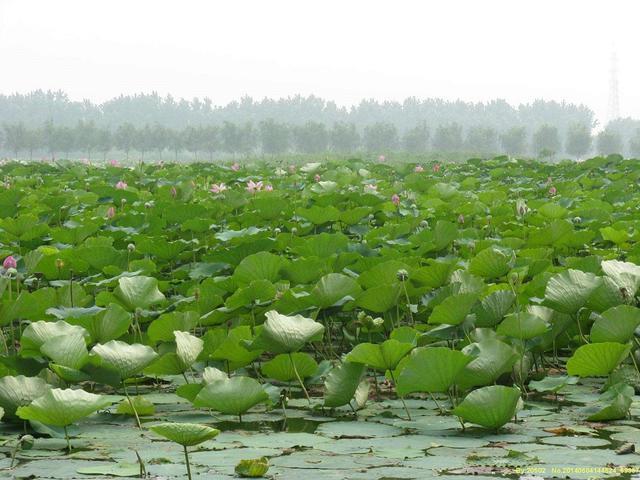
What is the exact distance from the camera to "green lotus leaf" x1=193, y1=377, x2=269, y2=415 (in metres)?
2.50

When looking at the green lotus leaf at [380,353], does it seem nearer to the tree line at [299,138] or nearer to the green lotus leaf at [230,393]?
the green lotus leaf at [230,393]

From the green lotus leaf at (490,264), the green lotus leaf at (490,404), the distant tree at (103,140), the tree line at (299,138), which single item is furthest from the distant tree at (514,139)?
the green lotus leaf at (490,404)

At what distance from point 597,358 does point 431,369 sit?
64 cm

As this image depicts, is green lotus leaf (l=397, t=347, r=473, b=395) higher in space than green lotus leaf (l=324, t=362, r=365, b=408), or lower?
higher

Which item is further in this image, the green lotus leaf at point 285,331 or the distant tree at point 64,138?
the distant tree at point 64,138

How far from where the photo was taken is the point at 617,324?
9.41ft

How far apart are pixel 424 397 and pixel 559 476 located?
3.44ft

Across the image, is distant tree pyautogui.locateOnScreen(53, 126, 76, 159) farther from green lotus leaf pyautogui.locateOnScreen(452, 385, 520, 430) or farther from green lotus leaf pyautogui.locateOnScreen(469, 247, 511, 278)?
green lotus leaf pyautogui.locateOnScreen(452, 385, 520, 430)

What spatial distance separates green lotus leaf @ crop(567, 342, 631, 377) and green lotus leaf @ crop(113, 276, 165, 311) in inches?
64.0

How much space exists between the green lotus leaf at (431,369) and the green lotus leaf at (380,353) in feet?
0.30

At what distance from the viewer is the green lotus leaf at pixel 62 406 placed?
2244 millimetres

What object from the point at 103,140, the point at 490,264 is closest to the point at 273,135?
the point at 103,140

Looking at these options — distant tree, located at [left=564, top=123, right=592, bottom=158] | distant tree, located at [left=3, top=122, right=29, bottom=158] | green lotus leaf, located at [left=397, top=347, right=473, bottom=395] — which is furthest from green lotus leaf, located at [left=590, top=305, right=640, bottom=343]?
distant tree, located at [left=3, top=122, right=29, bottom=158]

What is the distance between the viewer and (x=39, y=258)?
406 cm
